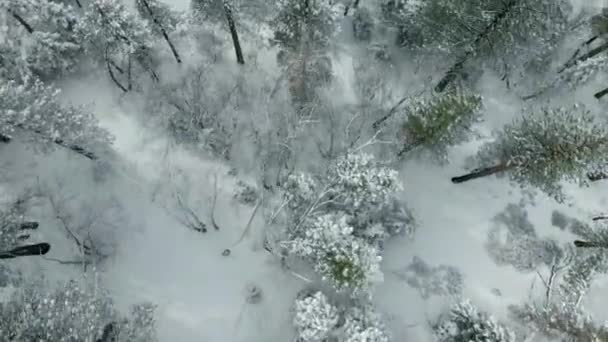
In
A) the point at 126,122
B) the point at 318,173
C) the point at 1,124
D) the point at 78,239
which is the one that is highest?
the point at 126,122

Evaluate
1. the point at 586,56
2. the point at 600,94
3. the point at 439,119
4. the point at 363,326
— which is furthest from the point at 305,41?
the point at 600,94

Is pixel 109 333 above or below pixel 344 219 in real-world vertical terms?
below

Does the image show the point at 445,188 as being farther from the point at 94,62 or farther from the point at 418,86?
the point at 94,62

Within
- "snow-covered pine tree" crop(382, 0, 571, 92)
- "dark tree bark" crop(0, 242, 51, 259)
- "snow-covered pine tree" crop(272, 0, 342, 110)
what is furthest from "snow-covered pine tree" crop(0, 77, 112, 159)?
"snow-covered pine tree" crop(382, 0, 571, 92)

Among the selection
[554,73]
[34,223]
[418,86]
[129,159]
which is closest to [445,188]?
[418,86]

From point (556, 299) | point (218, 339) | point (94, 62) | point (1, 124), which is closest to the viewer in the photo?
point (1, 124)

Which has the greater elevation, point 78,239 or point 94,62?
point 94,62

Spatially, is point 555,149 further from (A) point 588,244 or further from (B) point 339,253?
(B) point 339,253
